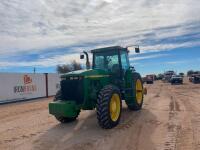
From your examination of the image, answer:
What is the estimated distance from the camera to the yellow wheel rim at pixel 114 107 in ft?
33.0

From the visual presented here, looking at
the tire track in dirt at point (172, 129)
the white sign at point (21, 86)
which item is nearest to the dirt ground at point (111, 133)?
the tire track in dirt at point (172, 129)

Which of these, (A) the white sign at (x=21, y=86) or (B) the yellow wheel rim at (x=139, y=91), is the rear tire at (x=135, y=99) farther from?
(A) the white sign at (x=21, y=86)

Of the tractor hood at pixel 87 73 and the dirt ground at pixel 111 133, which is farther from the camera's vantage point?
the tractor hood at pixel 87 73

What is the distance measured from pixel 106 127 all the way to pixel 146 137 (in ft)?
4.89

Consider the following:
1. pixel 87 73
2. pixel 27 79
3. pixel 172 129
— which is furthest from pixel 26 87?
pixel 172 129

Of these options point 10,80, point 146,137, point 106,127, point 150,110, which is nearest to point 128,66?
point 150,110

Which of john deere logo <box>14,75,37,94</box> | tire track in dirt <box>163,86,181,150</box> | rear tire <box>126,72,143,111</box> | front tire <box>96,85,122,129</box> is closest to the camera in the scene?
tire track in dirt <box>163,86,181,150</box>

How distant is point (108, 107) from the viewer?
959 cm

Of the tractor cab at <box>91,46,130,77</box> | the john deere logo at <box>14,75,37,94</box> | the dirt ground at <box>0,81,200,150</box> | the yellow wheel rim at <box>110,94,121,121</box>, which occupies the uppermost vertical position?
the tractor cab at <box>91,46,130,77</box>

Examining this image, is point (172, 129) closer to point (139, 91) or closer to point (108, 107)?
point (108, 107)

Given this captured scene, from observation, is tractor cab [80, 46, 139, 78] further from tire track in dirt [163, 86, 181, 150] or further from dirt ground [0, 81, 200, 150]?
tire track in dirt [163, 86, 181, 150]

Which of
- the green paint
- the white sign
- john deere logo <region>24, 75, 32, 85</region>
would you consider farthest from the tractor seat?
john deere logo <region>24, 75, 32, 85</region>

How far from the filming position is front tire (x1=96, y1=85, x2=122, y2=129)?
9.52 meters

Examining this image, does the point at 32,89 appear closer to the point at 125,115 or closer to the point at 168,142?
the point at 125,115
